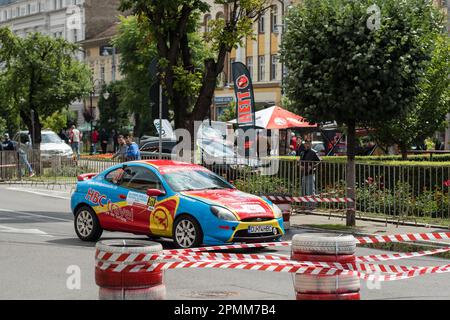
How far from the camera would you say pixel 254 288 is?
38.4 ft

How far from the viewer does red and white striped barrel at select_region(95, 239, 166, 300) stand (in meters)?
8.42

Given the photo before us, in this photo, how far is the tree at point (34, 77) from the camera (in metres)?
41.5

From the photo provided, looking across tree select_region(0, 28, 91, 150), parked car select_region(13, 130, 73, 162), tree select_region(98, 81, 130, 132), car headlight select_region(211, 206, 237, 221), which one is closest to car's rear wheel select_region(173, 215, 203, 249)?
car headlight select_region(211, 206, 237, 221)

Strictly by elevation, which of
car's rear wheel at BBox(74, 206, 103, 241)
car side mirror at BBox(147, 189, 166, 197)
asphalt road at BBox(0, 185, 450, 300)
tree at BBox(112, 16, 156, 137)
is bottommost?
asphalt road at BBox(0, 185, 450, 300)

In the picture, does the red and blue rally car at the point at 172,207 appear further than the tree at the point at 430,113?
No

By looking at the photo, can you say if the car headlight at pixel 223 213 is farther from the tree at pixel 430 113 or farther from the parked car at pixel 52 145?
the parked car at pixel 52 145

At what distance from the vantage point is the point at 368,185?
22.0 meters

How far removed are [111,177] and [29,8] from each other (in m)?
94.4

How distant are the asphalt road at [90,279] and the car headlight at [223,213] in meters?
1.05

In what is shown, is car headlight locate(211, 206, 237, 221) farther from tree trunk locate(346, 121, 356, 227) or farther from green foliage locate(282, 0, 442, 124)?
tree trunk locate(346, 121, 356, 227)

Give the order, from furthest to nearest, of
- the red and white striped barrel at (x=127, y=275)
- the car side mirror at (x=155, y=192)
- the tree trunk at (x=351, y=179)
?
the tree trunk at (x=351, y=179)
the car side mirror at (x=155, y=192)
the red and white striped barrel at (x=127, y=275)

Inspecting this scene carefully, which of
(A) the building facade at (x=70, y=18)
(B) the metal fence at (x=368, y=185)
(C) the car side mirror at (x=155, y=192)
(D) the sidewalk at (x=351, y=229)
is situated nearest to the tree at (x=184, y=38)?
(B) the metal fence at (x=368, y=185)

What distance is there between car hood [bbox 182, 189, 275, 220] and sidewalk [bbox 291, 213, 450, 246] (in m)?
3.82

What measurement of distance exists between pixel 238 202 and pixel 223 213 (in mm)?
498
